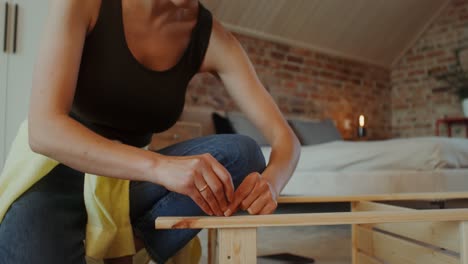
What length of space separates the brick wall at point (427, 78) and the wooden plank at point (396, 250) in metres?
4.67

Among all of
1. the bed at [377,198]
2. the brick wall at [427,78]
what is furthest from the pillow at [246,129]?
the brick wall at [427,78]

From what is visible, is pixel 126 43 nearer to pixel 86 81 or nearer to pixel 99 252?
pixel 86 81

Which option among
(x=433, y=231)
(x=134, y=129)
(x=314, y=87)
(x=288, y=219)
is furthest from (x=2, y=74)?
(x=314, y=87)

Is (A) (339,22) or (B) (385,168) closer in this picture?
(B) (385,168)

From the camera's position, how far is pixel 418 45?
600 cm

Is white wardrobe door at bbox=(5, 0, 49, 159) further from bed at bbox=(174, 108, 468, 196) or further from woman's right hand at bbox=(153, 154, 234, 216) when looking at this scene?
woman's right hand at bbox=(153, 154, 234, 216)

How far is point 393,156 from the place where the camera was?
106 inches

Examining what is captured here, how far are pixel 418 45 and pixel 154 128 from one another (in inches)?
224

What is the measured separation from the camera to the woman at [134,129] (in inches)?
31.5

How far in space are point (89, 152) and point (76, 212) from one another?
0.87 feet

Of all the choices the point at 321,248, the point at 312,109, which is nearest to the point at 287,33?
the point at 312,109

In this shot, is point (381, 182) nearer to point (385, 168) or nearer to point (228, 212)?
point (385, 168)

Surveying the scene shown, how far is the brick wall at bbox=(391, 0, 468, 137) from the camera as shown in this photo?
5602 mm

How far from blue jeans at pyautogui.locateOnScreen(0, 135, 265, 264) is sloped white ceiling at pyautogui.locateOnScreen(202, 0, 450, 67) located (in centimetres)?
338
